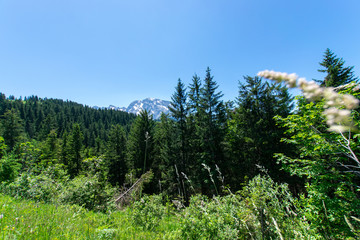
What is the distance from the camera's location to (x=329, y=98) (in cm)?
75

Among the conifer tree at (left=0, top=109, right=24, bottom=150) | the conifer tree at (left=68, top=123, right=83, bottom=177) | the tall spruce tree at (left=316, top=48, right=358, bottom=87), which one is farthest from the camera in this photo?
the conifer tree at (left=68, top=123, right=83, bottom=177)

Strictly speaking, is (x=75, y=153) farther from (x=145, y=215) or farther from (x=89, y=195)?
(x=145, y=215)

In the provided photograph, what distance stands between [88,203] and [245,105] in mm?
16700

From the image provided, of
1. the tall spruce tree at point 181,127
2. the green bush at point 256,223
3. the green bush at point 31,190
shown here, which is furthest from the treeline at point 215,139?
the green bush at point 256,223

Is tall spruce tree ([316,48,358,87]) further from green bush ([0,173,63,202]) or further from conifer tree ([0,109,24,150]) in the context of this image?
conifer tree ([0,109,24,150])

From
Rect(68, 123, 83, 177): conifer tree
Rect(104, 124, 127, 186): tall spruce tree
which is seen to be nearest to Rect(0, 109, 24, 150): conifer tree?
Rect(68, 123, 83, 177): conifer tree

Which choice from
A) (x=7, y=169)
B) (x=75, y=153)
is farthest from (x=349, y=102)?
(x=75, y=153)

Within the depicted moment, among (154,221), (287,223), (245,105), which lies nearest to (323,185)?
(287,223)

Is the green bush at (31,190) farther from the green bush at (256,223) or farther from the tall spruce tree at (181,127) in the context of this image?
the tall spruce tree at (181,127)

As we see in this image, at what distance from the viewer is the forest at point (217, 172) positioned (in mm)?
2475

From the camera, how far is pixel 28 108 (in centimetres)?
10256

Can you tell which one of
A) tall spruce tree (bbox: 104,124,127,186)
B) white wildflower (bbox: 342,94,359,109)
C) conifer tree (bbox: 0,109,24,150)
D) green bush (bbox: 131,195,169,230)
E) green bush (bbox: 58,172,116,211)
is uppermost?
conifer tree (bbox: 0,109,24,150)

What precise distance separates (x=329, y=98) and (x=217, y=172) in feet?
51.8

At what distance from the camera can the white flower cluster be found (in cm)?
70
